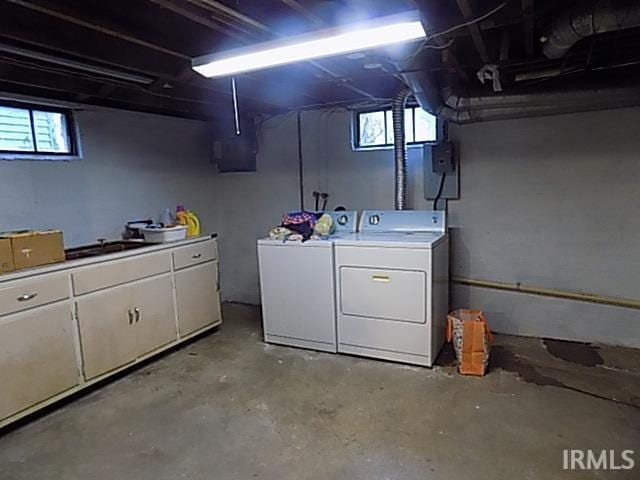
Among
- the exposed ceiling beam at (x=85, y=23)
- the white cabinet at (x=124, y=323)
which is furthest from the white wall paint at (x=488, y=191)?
the exposed ceiling beam at (x=85, y=23)

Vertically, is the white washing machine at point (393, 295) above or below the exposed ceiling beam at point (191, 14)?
below

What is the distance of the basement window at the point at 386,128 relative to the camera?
4105mm

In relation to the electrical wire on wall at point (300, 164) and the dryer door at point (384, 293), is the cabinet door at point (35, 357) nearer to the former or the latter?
the dryer door at point (384, 293)

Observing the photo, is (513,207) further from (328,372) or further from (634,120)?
(328,372)

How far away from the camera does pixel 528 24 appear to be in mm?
2295

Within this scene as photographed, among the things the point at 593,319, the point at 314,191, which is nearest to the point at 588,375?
the point at 593,319

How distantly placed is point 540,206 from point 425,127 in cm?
119

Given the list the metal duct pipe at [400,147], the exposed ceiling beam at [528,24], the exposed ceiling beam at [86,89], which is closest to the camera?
the exposed ceiling beam at [528,24]

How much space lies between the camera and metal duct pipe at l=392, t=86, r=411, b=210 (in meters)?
3.77

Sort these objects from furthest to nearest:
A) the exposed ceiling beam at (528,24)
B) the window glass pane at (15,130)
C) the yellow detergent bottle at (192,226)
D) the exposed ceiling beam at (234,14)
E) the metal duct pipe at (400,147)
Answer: the yellow detergent bottle at (192,226) < the metal duct pipe at (400,147) < the window glass pane at (15,130) < the exposed ceiling beam at (528,24) < the exposed ceiling beam at (234,14)

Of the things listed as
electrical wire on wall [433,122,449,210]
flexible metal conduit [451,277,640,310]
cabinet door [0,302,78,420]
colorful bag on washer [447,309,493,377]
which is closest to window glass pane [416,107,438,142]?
electrical wire on wall [433,122,449,210]

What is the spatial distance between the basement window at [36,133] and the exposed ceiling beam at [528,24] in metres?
3.33

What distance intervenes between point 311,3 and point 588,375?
9.59ft

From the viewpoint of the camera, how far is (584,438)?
2404mm
